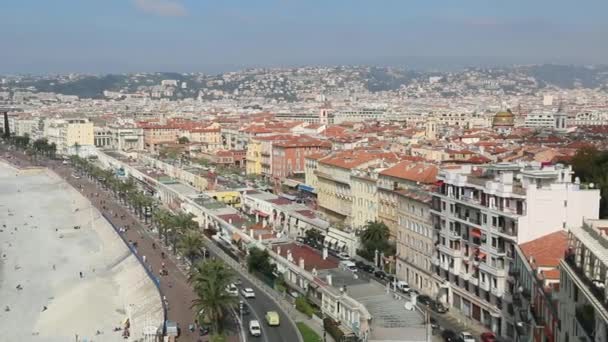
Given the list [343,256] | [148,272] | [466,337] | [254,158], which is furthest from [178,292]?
[254,158]

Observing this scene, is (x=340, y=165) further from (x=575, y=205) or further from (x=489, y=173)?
(x=575, y=205)

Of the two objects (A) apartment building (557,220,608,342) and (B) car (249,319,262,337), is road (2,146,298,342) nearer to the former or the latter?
(B) car (249,319,262,337)

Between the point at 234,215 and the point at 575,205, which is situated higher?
the point at 575,205

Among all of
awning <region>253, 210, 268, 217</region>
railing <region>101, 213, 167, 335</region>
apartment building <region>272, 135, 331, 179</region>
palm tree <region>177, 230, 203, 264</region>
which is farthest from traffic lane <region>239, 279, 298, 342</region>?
apartment building <region>272, 135, 331, 179</region>

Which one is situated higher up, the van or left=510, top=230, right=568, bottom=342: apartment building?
left=510, top=230, right=568, bottom=342: apartment building

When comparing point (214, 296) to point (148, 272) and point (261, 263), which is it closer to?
point (261, 263)

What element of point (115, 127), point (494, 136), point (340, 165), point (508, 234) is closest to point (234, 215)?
point (340, 165)
